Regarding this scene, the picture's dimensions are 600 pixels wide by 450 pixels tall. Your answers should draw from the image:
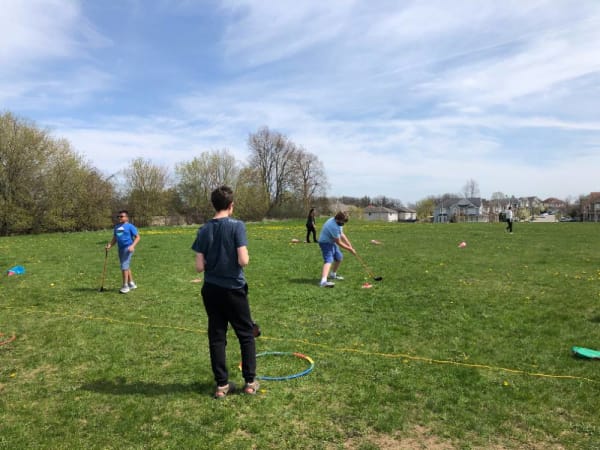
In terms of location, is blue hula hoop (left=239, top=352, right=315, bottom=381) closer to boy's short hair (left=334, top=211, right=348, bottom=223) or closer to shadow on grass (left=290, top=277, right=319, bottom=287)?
boy's short hair (left=334, top=211, right=348, bottom=223)

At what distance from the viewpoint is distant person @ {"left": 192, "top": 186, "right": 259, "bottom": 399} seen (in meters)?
4.68

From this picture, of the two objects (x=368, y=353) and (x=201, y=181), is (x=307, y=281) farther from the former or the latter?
(x=201, y=181)

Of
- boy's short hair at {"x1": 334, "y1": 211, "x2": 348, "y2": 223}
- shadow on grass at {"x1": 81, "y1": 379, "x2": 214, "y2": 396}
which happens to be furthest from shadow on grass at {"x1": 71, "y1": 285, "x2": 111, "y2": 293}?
shadow on grass at {"x1": 81, "y1": 379, "x2": 214, "y2": 396}

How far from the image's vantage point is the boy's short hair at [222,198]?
472cm

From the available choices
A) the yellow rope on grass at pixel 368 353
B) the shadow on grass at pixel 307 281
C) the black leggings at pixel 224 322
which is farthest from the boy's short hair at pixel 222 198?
the shadow on grass at pixel 307 281

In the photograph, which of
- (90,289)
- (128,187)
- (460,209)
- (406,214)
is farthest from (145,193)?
(406,214)

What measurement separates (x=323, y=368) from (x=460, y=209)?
4921 inches

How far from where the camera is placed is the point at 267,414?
14.4ft

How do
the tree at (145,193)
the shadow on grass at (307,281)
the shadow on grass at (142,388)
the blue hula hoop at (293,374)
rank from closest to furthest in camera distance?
the shadow on grass at (142,388)
the blue hula hoop at (293,374)
the shadow on grass at (307,281)
the tree at (145,193)

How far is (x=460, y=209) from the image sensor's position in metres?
122

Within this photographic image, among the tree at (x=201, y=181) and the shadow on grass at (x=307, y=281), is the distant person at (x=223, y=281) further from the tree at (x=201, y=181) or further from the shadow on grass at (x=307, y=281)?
the tree at (x=201, y=181)

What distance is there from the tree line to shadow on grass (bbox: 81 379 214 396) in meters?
37.6

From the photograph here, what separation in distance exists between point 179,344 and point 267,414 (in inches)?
105

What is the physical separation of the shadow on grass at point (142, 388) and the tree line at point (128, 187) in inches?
1480
